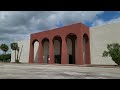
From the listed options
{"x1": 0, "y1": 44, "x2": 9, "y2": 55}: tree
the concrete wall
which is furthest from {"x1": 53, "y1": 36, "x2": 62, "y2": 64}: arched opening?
{"x1": 0, "y1": 44, "x2": 9, "y2": 55}: tree

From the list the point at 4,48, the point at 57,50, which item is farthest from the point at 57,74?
the point at 4,48

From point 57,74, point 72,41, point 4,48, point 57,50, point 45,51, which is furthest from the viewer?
point 4,48

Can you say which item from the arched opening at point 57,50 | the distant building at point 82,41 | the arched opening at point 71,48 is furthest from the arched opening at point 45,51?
the arched opening at point 71,48

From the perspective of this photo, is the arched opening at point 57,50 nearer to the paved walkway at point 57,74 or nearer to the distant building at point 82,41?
the distant building at point 82,41

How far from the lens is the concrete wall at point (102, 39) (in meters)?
42.1

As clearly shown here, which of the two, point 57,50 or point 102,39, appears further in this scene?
point 57,50

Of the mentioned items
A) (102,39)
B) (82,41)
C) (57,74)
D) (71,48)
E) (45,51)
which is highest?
(102,39)

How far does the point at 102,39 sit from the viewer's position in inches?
1751

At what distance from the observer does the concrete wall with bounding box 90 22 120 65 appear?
42.1 metres

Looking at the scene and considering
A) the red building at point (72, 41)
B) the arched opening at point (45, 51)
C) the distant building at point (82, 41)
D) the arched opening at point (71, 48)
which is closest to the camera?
the distant building at point (82, 41)

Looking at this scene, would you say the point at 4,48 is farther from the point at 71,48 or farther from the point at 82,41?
the point at 82,41

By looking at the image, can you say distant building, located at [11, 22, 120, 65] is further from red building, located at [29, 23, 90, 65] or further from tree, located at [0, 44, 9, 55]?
tree, located at [0, 44, 9, 55]
